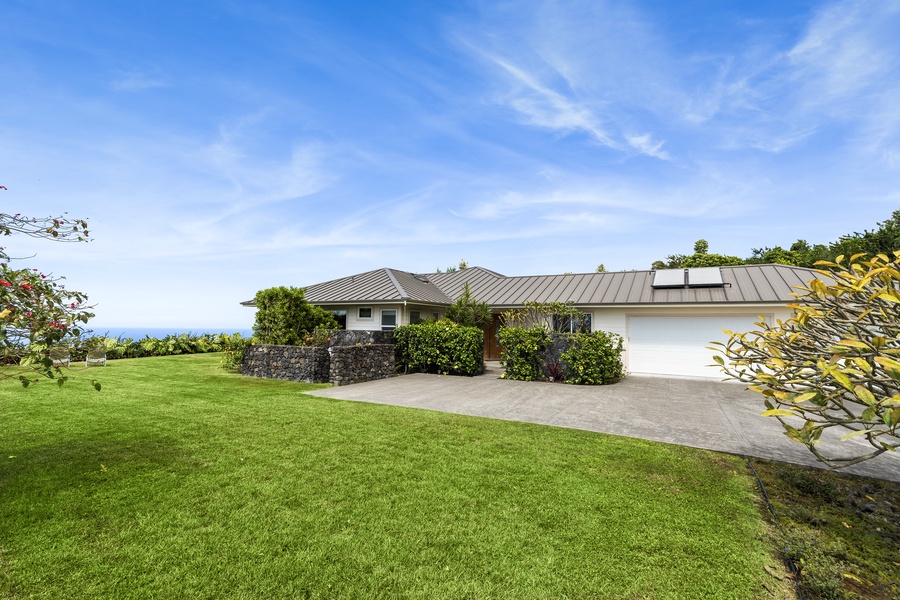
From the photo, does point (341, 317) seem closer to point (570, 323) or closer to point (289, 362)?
point (289, 362)

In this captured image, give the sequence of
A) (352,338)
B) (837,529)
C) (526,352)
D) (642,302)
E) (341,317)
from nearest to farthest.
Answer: (837,529) → (526,352) → (352,338) → (642,302) → (341,317)

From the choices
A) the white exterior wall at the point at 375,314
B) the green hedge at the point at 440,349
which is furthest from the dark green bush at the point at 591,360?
the white exterior wall at the point at 375,314

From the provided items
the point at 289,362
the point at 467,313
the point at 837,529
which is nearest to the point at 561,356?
the point at 467,313

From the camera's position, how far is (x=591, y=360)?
1342cm

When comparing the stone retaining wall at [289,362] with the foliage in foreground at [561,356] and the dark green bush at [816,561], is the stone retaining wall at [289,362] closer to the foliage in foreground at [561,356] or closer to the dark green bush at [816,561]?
the foliage in foreground at [561,356]

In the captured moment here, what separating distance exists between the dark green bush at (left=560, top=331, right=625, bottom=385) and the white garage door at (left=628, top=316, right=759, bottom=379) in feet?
9.41

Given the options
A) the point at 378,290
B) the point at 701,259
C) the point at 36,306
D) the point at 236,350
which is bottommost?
the point at 236,350

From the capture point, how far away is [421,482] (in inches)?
188

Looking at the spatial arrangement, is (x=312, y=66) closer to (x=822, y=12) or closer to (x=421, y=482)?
(x=421, y=482)

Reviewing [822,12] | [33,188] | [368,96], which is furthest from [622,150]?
[33,188]

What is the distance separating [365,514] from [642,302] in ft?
47.7

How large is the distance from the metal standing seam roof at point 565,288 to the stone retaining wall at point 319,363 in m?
4.20

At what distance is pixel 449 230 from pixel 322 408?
52.3 ft

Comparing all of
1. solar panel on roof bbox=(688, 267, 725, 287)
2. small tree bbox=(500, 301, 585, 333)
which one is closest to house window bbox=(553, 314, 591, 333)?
small tree bbox=(500, 301, 585, 333)
